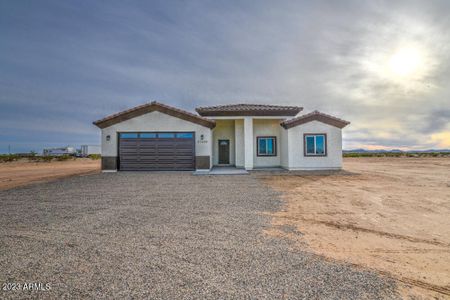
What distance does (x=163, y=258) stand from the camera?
3.15m

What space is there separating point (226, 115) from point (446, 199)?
12.2m

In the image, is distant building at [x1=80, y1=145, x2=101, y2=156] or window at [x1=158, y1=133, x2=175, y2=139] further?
distant building at [x1=80, y1=145, x2=101, y2=156]

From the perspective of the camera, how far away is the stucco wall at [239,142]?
56.0 ft

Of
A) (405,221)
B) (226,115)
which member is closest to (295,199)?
(405,221)

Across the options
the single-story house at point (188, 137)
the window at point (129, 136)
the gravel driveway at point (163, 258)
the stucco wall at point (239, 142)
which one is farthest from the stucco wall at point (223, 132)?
the gravel driveway at point (163, 258)

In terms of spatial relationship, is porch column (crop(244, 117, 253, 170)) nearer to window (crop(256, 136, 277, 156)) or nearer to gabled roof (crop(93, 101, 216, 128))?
window (crop(256, 136, 277, 156))

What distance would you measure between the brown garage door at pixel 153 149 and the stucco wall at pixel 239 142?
147 inches

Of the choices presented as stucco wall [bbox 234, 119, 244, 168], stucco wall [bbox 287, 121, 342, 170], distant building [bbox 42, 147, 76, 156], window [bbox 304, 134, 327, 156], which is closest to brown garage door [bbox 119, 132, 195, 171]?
stucco wall [bbox 234, 119, 244, 168]

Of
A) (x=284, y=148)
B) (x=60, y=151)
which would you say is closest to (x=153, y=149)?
(x=284, y=148)

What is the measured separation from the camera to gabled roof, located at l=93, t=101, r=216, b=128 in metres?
15.0

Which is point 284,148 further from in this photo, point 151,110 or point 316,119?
point 151,110

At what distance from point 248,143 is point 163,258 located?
13.3 meters

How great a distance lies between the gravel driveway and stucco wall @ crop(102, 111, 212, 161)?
934cm

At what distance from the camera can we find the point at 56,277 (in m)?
2.66
